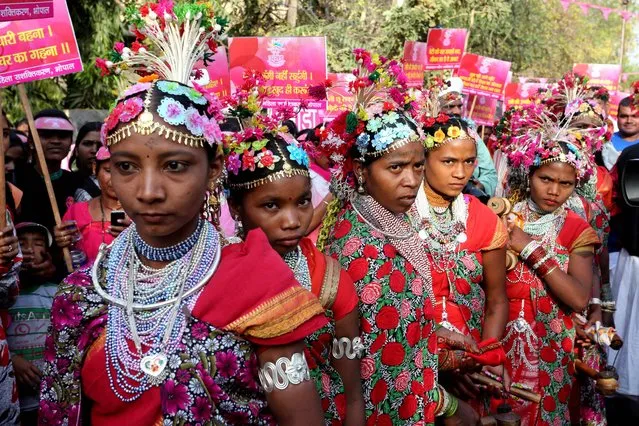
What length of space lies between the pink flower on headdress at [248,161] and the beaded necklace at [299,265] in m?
0.39

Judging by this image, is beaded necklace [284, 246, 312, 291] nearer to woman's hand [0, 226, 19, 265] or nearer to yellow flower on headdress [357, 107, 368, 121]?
yellow flower on headdress [357, 107, 368, 121]

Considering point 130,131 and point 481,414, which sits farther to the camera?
point 481,414

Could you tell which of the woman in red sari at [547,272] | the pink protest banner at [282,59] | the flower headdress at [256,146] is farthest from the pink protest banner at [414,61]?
the flower headdress at [256,146]

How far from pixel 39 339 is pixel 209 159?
255 centimetres

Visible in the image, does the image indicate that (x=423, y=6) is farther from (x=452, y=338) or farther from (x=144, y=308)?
(x=144, y=308)

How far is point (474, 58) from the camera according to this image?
1403cm

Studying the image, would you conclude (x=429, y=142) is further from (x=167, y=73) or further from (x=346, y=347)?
(x=167, y=73)

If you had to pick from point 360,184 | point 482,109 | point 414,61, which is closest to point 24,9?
point 360,184

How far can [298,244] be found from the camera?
3117 millimetres

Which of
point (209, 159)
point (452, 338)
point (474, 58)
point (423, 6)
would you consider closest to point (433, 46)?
point (474, 58)

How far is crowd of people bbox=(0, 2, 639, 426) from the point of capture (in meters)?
2.04

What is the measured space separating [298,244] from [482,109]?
474 inches

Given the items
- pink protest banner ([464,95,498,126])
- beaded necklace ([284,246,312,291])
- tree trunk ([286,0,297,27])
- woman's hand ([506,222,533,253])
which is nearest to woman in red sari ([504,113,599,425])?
woman's hand ([506,222,533,253])

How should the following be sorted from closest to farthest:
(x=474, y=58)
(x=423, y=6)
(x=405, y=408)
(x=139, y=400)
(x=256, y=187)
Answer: (x=139, y=400)
(x=256, y=187)
(x=405, y=408)
(x=474, y=58)
(x=423, y=6)
